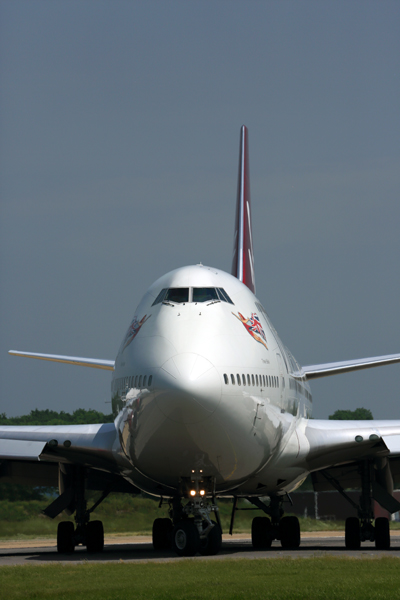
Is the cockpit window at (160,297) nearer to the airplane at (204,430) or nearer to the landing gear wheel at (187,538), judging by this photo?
the airplane at (204,430)

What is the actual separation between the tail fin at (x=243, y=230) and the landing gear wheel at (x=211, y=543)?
14988 millimetres

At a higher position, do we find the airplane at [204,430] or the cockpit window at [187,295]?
the cockpit window at [187,295]

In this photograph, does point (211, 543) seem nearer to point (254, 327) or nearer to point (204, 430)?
point (204, 430)

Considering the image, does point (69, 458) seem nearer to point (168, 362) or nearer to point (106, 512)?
point (168, 362)

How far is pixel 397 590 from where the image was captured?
30.5 ft

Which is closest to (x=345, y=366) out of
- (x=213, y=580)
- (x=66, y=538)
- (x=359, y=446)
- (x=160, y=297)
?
(x=359, y=446)

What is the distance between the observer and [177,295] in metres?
15.8

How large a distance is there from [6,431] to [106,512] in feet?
51.3

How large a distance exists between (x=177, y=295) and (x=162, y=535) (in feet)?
31.5

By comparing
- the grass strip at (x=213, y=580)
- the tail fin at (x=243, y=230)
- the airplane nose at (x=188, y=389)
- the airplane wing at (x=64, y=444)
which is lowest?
the grass strip at (x=213, y=580)

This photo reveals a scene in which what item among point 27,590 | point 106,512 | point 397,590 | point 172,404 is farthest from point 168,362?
point 106,512

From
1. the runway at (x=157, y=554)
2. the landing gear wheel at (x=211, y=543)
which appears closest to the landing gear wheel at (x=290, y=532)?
the runway at (x=157, y=554)

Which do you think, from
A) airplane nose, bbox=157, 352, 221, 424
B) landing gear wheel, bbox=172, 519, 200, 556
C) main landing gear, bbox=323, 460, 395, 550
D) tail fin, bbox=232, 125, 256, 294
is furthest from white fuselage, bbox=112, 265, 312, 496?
tail fin, bbox=232, 125, 256, 294

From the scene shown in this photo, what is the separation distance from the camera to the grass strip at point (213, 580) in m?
9.22
